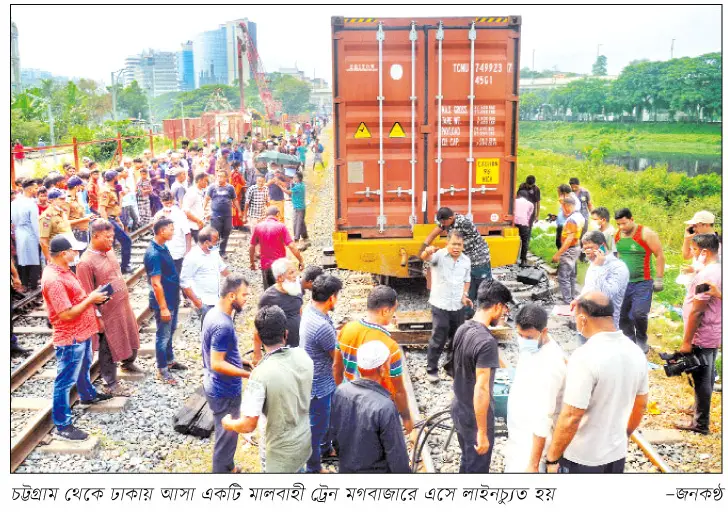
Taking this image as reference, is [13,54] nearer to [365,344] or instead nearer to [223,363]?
[223,363]

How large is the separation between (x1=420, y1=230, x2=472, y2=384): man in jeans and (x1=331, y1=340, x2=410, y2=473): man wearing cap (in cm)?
277

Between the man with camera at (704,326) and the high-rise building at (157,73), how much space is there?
35083 millimetres

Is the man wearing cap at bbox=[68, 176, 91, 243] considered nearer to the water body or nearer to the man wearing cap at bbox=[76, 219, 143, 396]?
the man wearing cap at bbox=[76, 219, 143, 396]

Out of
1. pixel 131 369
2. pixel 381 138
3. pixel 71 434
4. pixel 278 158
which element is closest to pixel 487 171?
pixel 381 138

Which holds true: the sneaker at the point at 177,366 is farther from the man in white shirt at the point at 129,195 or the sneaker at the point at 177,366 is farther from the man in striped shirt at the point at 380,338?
the man in white shirt at the point at 129,195

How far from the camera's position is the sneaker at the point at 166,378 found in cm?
612

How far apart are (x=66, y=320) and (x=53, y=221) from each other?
275 centimetres

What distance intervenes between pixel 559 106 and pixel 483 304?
215 ft

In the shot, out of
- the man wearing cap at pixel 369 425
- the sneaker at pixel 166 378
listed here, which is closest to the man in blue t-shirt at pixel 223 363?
the man wearing cap at pixel 369 425

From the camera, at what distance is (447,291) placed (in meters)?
6.10

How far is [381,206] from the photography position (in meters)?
7.50
